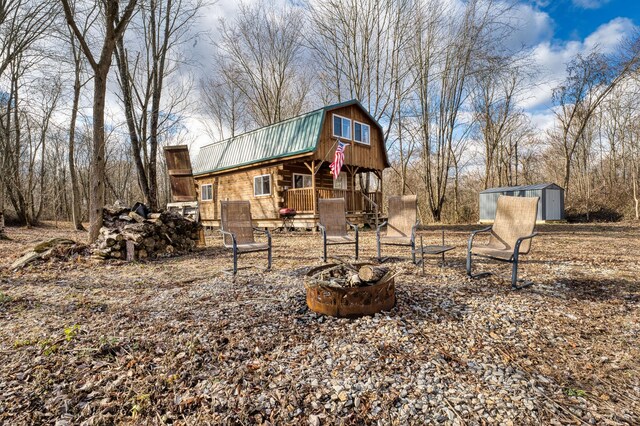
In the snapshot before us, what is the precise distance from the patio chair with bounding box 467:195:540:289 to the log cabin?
278 inches

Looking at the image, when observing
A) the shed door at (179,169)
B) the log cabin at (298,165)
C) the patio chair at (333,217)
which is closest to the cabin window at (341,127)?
the log cabin at (298,165)

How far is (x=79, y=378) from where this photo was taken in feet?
6.23

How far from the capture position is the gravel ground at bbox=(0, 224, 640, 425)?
1625mm


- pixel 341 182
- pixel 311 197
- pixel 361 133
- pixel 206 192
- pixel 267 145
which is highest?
pixel 361 133

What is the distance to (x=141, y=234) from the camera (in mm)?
6043

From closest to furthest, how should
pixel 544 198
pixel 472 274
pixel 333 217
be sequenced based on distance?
pixel 472 274
pixel 333 217
pixel 544 198

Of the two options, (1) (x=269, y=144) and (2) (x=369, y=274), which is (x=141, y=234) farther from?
(1) (x=269, y=144)

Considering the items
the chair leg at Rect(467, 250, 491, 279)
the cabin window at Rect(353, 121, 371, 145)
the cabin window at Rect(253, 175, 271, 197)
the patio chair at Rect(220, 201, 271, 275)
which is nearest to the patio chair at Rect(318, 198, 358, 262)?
the patio chair at Rect(220, 201, 271, 275)

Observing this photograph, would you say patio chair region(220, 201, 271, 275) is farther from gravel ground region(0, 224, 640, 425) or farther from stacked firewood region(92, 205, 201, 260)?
stacked firewood region(92, 205, 201, 260)

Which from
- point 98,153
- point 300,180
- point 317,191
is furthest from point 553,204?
point 98,153

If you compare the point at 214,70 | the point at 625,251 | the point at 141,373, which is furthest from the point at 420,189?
the point at 141,373

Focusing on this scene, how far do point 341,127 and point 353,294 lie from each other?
1074 cm

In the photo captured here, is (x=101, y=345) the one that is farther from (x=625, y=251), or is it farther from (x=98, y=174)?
(x=625, y=251)

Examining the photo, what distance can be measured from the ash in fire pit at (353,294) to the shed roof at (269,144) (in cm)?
858
